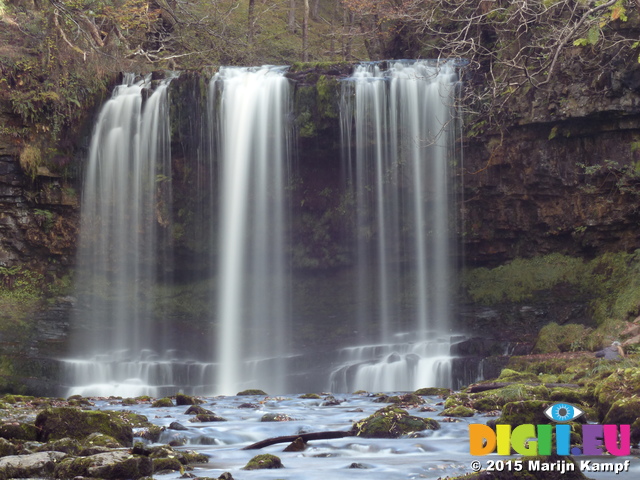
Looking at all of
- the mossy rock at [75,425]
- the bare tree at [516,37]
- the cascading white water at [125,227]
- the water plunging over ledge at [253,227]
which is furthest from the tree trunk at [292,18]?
the mossy rock at [75,425]

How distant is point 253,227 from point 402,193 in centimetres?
427

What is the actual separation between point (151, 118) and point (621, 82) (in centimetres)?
1217

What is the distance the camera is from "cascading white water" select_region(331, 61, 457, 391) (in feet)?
57.6

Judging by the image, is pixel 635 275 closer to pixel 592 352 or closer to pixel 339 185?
pixel 592 352

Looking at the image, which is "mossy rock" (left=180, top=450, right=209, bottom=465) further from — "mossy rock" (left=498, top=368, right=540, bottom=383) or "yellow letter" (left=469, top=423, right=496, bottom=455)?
"mossy rock" (left=498, top=368, right=540, bottom=383)

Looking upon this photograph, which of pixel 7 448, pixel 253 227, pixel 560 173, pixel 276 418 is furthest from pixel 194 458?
pixel 560 173

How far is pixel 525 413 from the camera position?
673 centimetres

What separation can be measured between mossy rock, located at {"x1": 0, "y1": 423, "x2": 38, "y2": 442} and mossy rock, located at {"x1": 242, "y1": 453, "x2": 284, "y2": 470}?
2.34 m

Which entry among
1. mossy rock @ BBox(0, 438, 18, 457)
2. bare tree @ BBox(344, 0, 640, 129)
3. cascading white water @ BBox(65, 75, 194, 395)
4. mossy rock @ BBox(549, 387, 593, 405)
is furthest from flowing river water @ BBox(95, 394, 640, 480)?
cascading white water @ BBox(65, 75, 194, 395)

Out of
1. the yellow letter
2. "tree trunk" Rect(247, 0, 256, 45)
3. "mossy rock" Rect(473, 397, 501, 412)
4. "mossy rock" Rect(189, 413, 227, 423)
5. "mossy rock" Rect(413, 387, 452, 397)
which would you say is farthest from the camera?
"tree trunk" Rect(247, 0, 256, 45)

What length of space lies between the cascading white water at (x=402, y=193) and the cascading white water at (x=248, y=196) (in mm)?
2053

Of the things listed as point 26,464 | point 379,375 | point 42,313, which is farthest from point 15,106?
point 26,464

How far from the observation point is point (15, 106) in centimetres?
1756

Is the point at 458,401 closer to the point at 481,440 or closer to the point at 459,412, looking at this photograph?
the point at 459,412
